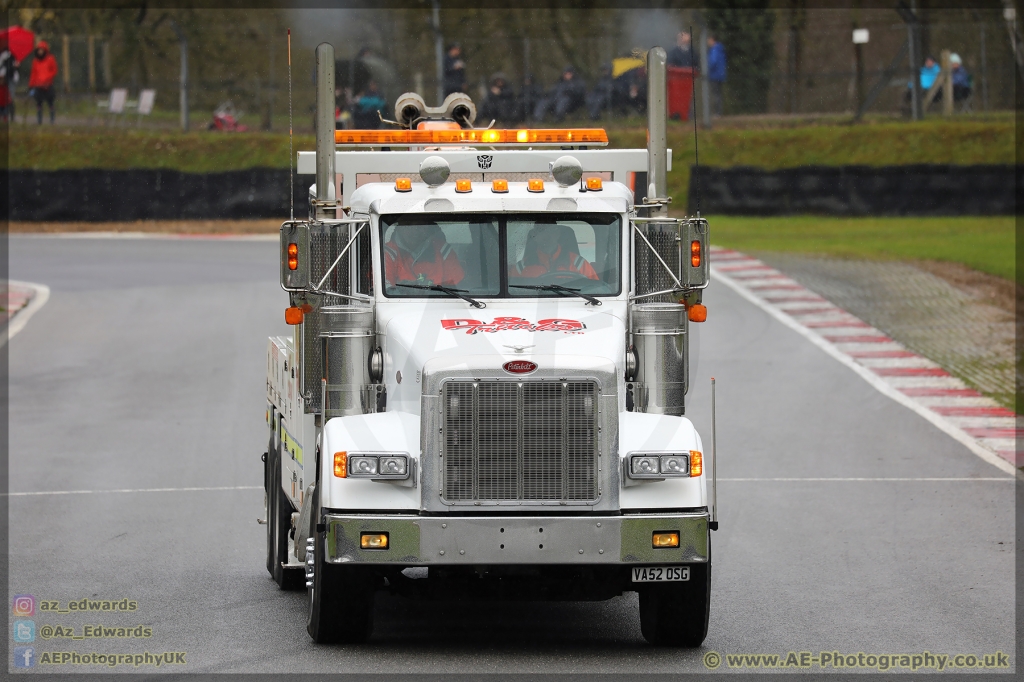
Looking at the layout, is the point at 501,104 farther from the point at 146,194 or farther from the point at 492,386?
the point at 492,386

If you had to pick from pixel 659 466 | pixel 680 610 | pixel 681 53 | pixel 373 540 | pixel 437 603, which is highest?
pixel 681 53

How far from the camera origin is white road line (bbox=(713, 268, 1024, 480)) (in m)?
17.1

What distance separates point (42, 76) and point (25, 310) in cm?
1612

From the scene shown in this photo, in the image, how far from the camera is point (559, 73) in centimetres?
4050

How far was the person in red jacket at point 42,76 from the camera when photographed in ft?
132

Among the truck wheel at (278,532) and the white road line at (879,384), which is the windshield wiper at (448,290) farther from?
the white road line at (879,384)

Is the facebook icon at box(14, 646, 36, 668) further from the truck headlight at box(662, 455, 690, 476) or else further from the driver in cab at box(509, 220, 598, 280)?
the truck headlight at box(662, 455, 690, 476)

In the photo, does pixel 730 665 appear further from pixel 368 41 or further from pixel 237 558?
pixel 368 41

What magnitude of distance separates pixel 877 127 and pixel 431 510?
1235 inches

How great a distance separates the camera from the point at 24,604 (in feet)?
36.2

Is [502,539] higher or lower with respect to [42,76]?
lower

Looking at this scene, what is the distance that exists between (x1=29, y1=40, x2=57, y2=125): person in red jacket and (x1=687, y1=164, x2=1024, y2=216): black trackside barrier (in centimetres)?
1597

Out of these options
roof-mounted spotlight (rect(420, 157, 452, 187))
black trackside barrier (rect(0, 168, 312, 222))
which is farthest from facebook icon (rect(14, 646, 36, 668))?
black trackside barrier (rect(0, 168, 312, 222))

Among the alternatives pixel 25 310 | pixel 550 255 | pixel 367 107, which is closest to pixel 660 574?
pixel 550 255
